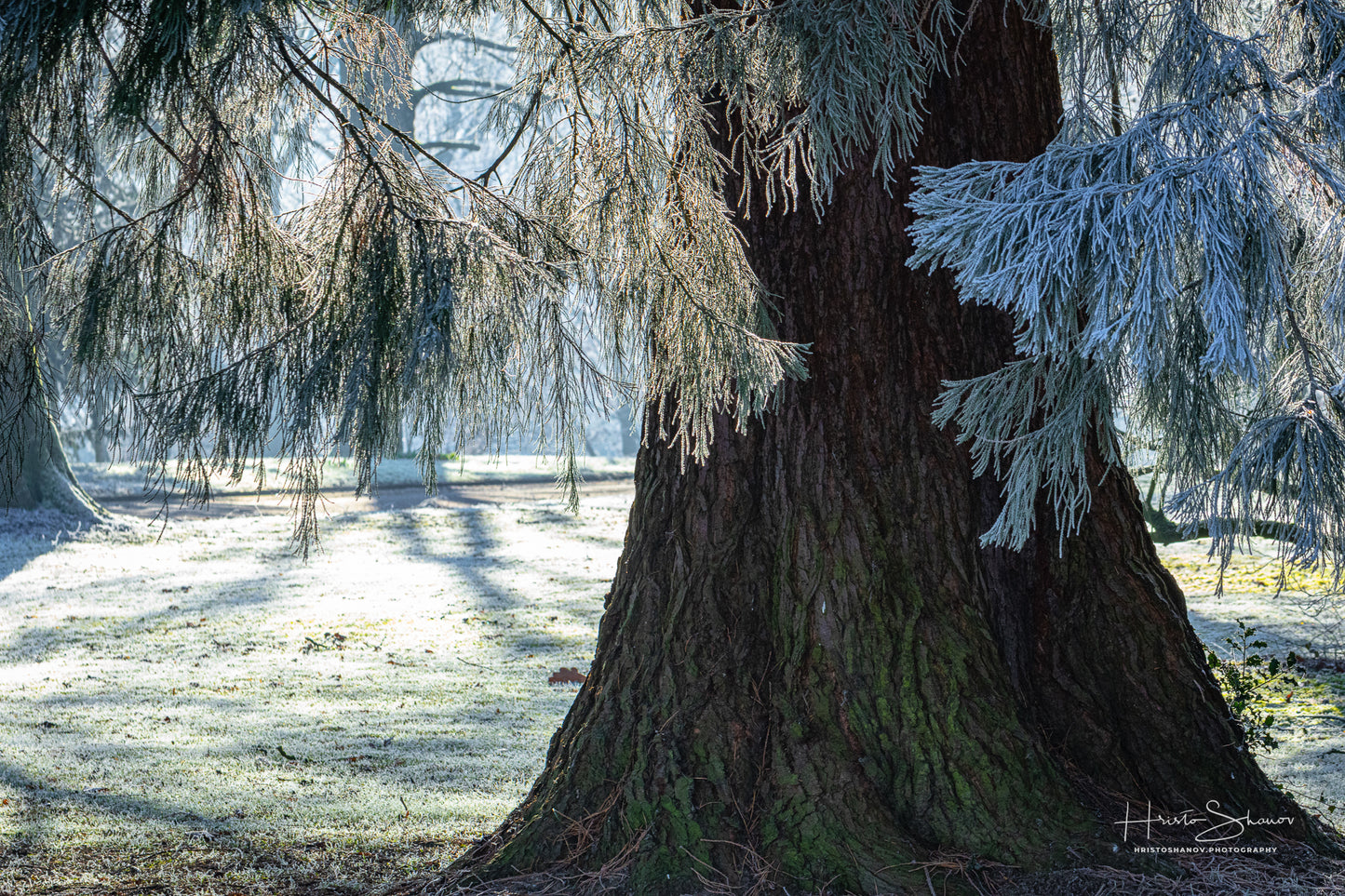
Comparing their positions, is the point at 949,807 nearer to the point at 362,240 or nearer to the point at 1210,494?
the point at 1210,494

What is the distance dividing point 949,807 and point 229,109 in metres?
3.30

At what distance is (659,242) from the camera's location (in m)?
3.18

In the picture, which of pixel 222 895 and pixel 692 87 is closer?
pixel 692 87

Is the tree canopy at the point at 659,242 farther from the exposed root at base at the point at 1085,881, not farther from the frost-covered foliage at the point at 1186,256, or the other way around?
the exposed root at base at the point at 1085,881

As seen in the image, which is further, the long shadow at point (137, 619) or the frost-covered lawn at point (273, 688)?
the long shadow at point (137, 619)

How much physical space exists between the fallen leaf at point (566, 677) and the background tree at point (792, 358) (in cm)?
376

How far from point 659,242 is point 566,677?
16.7 ft

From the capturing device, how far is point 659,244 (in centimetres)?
317

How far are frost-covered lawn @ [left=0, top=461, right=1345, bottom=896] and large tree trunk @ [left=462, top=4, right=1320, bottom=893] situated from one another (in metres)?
1.26

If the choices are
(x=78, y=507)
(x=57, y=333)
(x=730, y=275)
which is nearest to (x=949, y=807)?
(x=730, y=275)

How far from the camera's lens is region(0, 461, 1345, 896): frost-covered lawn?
4.27 metres

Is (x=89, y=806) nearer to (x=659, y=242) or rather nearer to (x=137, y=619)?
(x=659, y=242)

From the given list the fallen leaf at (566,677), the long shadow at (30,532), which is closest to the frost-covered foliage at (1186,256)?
the fallen leaf at (566,677)

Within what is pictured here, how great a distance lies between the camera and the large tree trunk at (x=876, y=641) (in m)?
→ 3.31
